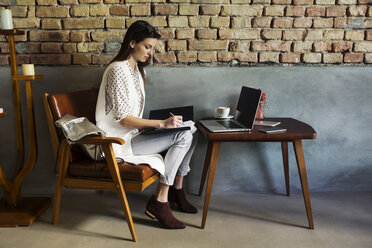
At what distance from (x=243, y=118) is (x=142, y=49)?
83cm

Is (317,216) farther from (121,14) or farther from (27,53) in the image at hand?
(27,53)

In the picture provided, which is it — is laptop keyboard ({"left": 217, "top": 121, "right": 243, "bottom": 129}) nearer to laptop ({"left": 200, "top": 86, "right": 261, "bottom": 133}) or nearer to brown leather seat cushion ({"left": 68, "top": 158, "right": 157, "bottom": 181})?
laptop ({"left": 200, "top": 86, "right": 261, "bottom": 133})

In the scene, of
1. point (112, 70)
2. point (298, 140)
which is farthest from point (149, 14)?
point (298, 140)

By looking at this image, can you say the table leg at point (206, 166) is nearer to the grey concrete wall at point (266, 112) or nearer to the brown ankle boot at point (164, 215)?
the grey concrete wall at point (266, 112)

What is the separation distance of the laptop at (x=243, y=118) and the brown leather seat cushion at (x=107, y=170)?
50cm

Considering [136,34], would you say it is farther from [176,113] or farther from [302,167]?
[302,167]

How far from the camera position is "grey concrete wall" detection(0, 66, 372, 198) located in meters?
2.71

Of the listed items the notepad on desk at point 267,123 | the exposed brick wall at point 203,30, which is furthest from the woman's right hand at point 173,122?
the exposed brick wall at point 203,30

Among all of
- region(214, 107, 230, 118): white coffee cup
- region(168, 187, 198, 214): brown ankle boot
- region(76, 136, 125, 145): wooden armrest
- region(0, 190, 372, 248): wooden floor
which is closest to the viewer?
region(76, 136, 125, 145): wooden armrest

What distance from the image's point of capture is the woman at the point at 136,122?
2.17 metres

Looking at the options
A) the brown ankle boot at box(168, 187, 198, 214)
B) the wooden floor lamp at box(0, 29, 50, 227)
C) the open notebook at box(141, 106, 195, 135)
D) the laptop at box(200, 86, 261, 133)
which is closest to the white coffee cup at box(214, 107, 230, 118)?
the laptop at box(200, 86, 261, 133)

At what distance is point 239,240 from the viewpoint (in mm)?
2105

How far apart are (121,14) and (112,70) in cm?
65

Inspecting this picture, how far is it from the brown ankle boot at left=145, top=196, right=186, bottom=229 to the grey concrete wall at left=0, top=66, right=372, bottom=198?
0.62m
